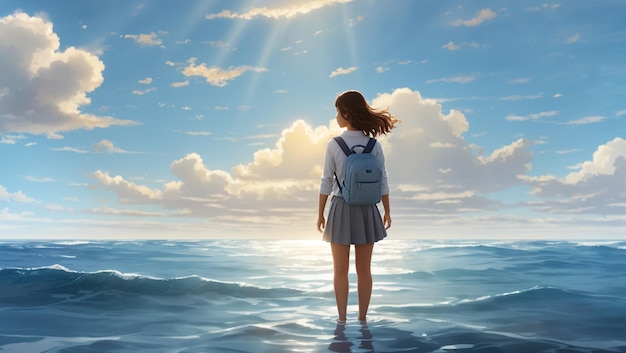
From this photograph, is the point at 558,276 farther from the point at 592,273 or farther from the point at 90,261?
the point at 90,261

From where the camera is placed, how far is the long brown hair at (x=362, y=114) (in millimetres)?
7012

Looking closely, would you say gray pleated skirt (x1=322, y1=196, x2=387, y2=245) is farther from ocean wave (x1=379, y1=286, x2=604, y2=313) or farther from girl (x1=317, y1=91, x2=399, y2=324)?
ocean wave (x1=379, y1=286, x2=604, y2=313)

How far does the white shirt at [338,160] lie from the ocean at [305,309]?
5.75 feet

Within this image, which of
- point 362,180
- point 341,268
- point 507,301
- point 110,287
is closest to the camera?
point 362,180

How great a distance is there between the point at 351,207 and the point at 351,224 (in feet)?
0.69

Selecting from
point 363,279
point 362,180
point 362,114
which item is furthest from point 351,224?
point 362,114

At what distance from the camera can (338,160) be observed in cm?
696

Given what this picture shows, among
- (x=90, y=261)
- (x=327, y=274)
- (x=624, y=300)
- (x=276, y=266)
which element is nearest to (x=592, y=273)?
(x=624, y=300)

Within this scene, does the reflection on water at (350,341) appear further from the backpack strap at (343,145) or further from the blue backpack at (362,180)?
the backpack strap at (343,145)

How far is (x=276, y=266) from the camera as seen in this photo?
16562 millimetres

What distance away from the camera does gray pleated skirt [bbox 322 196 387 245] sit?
6902 millimetres

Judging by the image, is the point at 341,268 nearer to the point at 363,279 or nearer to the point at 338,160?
the point at 363,279

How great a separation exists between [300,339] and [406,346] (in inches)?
47.7

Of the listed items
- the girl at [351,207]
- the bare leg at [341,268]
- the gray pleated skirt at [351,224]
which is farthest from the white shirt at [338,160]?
the bare leg at [341,268]
